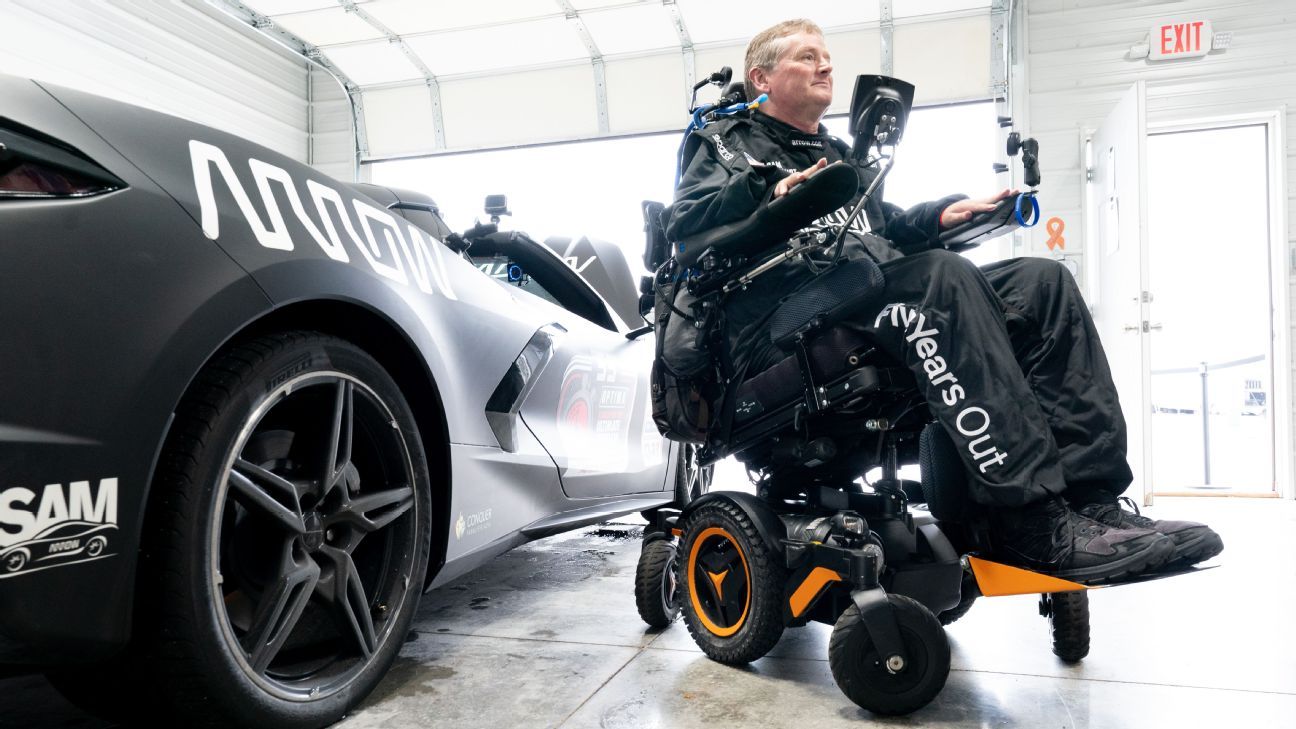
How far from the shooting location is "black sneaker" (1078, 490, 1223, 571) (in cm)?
123

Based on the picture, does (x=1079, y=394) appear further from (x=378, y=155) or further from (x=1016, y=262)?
(x=378, y=155)

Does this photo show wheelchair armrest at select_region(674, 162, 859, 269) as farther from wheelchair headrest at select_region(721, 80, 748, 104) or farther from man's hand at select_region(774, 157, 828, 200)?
wheelchair headrest at select_region(721, 80, 748, 104)

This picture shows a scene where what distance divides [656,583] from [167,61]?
6441 millimetres

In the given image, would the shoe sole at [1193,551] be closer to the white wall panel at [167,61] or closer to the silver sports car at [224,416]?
the silver sports car at [224,416]

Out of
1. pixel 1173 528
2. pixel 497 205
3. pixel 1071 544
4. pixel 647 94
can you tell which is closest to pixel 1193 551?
pixel 1173 528

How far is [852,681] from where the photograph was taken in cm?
133

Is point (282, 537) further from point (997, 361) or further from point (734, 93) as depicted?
point (734, 93)

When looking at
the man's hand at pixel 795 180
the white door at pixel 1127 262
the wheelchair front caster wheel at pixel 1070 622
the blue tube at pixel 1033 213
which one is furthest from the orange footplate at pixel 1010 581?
the white door at pixel 1127 262

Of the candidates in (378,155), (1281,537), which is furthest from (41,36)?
(1281,537)

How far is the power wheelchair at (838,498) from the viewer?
4.39 ft

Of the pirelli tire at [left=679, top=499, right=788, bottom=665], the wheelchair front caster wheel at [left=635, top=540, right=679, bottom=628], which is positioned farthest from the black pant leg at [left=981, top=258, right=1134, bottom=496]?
the wheelchair front caster wheel at [left=635, top=540, right=679, bottom=628]

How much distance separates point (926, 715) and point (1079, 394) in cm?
61

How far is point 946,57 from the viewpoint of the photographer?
632 cm

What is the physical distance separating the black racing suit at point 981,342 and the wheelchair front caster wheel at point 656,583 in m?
0.52
